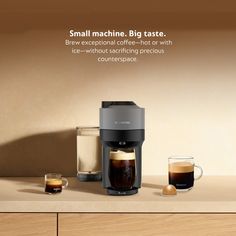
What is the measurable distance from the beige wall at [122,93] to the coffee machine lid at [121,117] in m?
0.35

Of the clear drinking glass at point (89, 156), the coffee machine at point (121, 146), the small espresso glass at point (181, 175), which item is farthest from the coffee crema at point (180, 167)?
the clear drinking glass at point (89, 156)

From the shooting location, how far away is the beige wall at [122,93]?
2012mm

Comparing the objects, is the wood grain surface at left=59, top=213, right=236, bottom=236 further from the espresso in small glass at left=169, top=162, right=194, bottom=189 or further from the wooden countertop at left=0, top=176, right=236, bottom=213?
the espresso in small glass at left=169, top=162, right=194, bottom=189

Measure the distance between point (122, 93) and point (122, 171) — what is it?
1.48 feet

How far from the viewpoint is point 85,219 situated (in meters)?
1.55

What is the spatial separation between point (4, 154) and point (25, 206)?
52 centimetres

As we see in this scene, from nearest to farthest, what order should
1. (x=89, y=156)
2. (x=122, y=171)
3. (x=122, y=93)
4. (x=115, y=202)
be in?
(x=115, y=202) → (x=122, y=171) → (x=89, y=156) → (x=122, y=93)

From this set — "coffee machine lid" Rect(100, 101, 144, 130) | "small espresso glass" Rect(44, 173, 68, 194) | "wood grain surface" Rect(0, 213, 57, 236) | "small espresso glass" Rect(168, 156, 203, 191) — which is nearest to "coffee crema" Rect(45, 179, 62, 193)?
"small espresso glass" Rect(44, 173, 68, 194)

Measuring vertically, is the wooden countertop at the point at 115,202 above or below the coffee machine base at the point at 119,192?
below

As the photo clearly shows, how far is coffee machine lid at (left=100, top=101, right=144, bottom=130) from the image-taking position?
1.66 m

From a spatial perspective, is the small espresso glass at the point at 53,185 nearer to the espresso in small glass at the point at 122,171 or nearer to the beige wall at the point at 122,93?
the espresso in small glass at the point at 122,171

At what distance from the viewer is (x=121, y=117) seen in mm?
1662

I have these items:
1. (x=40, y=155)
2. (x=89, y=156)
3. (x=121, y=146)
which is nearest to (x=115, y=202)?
(x=121, y=146)

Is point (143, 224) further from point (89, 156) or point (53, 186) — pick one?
point (89, 156)
